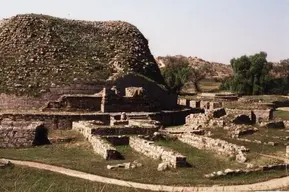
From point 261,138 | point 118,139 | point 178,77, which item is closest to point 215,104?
point 261,138

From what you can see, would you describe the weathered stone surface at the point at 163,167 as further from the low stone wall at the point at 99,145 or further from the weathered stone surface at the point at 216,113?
the weathered stone surface at the point at 216,113

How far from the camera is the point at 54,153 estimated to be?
21344 millimetres

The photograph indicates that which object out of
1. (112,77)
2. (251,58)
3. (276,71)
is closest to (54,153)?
(112,77)

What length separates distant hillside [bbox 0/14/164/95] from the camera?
3669 centimetres

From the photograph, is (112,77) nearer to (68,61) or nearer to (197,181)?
(68,61)

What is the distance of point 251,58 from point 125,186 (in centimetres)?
6371

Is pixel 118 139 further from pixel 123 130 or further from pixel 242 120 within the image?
pixel 242 120

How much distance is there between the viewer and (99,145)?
69.2 ft

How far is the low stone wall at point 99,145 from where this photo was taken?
19594mm

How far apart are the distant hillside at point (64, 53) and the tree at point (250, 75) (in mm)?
31981

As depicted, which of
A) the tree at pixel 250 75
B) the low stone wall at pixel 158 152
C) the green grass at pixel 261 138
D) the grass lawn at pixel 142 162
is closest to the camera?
the grass lawn at pixel 142 162

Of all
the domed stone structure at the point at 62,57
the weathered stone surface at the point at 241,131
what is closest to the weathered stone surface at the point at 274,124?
the weathered stone surface at the point at 241,131

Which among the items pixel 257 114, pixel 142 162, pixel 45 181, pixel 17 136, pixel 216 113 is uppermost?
pixel 216 113

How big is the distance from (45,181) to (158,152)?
5.74 meters
